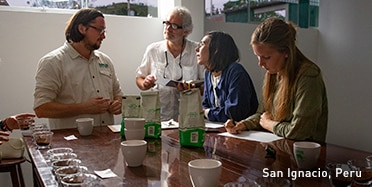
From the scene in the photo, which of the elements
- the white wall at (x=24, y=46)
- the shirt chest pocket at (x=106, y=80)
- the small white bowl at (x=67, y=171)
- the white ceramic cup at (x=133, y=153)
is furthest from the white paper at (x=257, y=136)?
the white wall at (x=24, y=46)

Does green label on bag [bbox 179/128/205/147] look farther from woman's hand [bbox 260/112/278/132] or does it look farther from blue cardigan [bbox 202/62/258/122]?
blue cardigan [bbox 202/62/258/122]

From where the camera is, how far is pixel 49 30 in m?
2.65

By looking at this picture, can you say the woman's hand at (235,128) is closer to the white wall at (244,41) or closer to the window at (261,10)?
the white wall at (244,41)

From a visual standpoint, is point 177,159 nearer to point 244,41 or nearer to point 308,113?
point 308,113

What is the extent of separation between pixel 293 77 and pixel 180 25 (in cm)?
125

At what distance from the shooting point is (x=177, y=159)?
124cm

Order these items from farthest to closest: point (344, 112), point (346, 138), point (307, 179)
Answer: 1. point (344, 112)
2. point (346, 138)
3. point (307, 179)

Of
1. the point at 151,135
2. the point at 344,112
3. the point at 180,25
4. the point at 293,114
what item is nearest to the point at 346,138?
the point at 344,112

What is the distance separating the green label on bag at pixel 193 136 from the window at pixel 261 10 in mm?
2283

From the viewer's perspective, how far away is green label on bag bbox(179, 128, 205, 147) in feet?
4.49

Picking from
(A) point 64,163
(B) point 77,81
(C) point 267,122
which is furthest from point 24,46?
(C) point 267,122

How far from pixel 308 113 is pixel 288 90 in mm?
157

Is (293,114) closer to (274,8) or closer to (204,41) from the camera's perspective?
(204,41)

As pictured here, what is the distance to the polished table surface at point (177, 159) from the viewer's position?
103cm
